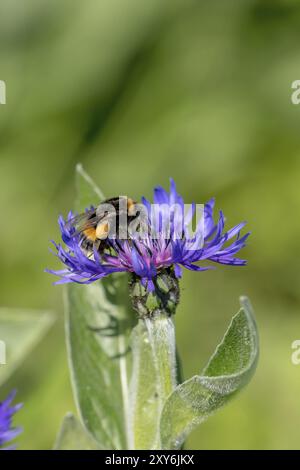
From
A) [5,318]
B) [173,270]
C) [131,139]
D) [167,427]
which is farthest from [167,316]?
[131,139]

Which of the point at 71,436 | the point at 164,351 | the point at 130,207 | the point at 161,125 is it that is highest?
the point at 161,125

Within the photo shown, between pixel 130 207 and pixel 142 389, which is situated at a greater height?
pixel 130 207

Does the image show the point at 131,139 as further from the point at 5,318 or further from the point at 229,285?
the point at 5,318

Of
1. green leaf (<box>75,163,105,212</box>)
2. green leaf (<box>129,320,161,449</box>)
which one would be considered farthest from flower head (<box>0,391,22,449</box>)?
green leaf (<box>75,163,105,212</box>)

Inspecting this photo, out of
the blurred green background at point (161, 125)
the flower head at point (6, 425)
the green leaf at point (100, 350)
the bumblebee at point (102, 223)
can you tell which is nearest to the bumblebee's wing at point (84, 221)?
the bumblebee at point (102, 223)

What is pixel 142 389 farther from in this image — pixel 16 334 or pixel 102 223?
pixel 16 334

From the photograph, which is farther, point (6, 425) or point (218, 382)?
point (6, 425)

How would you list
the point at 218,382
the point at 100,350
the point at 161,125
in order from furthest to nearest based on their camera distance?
the point at 161,125, the point at 100,350, the point at 218,382

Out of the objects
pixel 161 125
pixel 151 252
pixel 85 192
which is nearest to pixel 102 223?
pixel 151 252
